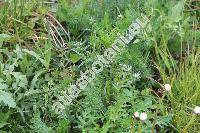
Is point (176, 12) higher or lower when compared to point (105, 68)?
higher

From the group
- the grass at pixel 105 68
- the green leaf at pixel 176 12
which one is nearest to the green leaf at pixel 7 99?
the grass at pixel 105 68

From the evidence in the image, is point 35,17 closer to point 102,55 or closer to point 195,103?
point 102,55

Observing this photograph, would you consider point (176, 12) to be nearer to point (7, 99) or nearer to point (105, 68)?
point (105, 68)

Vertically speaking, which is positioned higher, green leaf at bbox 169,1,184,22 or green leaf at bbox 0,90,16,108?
green leaf at bbox 169,1,184,22

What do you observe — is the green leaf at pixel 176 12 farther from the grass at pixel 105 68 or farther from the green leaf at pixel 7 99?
the green leaf at pixel 7 99

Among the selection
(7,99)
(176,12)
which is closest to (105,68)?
(7,99)

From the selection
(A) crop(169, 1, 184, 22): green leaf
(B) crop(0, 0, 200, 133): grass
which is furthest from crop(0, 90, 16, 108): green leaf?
(A) crop(169, 1, 184, 22): green leaf

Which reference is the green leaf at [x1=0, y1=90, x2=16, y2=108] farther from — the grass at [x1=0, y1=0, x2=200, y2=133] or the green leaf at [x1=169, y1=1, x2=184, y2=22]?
the green leaf at [x1=169, y1=1, x2=184, y2=22]

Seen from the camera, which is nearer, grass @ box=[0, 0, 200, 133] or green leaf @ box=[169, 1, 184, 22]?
grass @ box=[0, 0, 200, 133]
